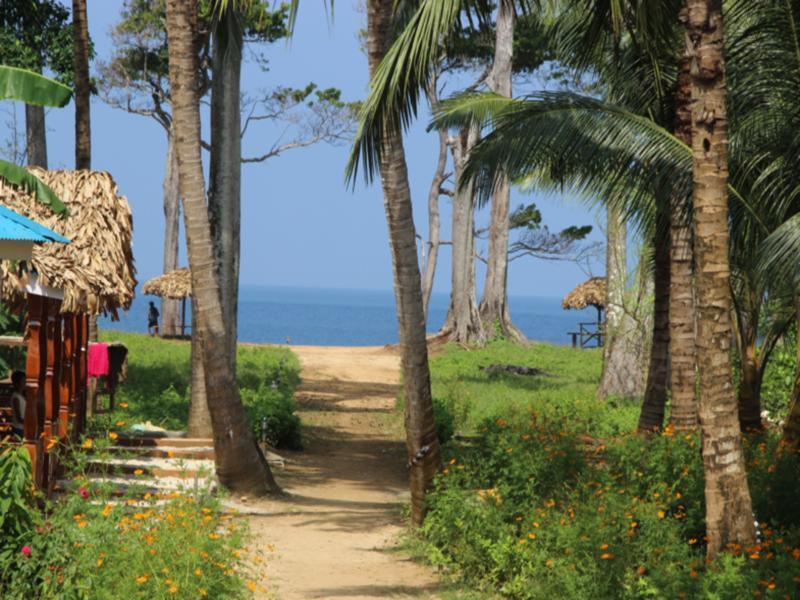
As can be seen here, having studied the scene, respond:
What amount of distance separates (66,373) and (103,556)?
4.88m

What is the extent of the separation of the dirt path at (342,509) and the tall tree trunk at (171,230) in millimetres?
14718

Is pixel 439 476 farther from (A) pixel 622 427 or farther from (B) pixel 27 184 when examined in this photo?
(A) pixel 622 427

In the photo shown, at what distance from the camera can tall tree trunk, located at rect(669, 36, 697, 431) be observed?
12102 millimetres

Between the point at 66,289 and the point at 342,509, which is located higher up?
the point at 66,289

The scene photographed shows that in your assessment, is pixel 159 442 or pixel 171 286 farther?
pixel 171 286

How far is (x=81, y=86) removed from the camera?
18609mm

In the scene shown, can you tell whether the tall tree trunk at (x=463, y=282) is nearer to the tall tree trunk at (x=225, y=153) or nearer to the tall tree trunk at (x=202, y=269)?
the tall tree trunk at (x=225, y=153)

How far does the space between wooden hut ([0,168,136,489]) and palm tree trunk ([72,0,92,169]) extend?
166cm

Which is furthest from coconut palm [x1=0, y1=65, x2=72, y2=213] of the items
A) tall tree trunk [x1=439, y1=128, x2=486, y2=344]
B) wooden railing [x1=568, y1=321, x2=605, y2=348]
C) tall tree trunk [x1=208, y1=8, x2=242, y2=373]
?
tall tree trunk [x1=439, y1=128, x2=486, y2=344]

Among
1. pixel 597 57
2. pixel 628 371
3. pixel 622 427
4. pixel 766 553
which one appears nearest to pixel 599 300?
pixel 628 371

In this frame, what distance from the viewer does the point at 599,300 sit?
143 feet

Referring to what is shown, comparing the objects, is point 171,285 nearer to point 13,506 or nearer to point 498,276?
point 498,276

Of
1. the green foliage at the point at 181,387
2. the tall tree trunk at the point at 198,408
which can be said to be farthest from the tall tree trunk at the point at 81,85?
the tall tree trunk at the point at 198,408

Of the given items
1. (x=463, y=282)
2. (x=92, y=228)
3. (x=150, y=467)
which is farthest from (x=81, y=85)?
(x=463, y=282)
